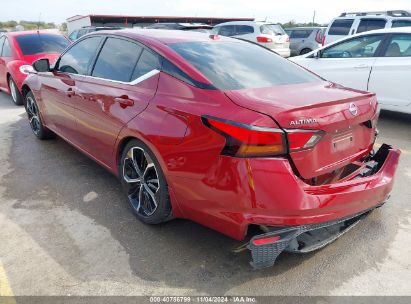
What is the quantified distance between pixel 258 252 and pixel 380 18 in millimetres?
10751

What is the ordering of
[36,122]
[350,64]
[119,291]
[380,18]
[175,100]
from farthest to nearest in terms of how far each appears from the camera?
1. [380,18]
2. [350,64]
3. [36,122]
4. [175,100]
5. [119,291]

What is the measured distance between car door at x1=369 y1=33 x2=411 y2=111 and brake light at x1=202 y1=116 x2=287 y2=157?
4.50 m

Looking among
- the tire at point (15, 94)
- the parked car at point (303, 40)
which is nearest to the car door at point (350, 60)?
the tire at point (15, 94)

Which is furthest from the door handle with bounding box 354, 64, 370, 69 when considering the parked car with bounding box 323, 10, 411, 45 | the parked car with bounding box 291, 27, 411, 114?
the parked car with bounding box 323, 10, 411, 45

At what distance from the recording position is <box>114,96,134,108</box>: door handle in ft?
10.1

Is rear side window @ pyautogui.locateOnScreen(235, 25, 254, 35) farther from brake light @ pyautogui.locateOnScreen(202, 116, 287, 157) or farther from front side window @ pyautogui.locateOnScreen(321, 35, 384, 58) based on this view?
brake light @ pyautogui.locateOnScreen(202, 116, 287, 157)

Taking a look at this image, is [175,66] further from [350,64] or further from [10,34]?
[10,34]

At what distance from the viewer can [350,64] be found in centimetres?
654

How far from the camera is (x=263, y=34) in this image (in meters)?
14.4

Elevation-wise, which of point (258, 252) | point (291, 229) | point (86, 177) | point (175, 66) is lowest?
point (86, 177)

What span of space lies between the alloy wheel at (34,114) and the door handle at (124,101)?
8.58 ft

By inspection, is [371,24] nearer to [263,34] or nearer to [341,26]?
[341,26]

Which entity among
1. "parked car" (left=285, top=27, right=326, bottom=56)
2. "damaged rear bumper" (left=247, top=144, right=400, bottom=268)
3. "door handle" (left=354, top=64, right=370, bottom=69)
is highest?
"damaged rear bumper" (left=247, top=144, right=400, bottom=268)

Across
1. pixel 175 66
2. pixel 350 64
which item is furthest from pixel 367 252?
pixel 350 64
